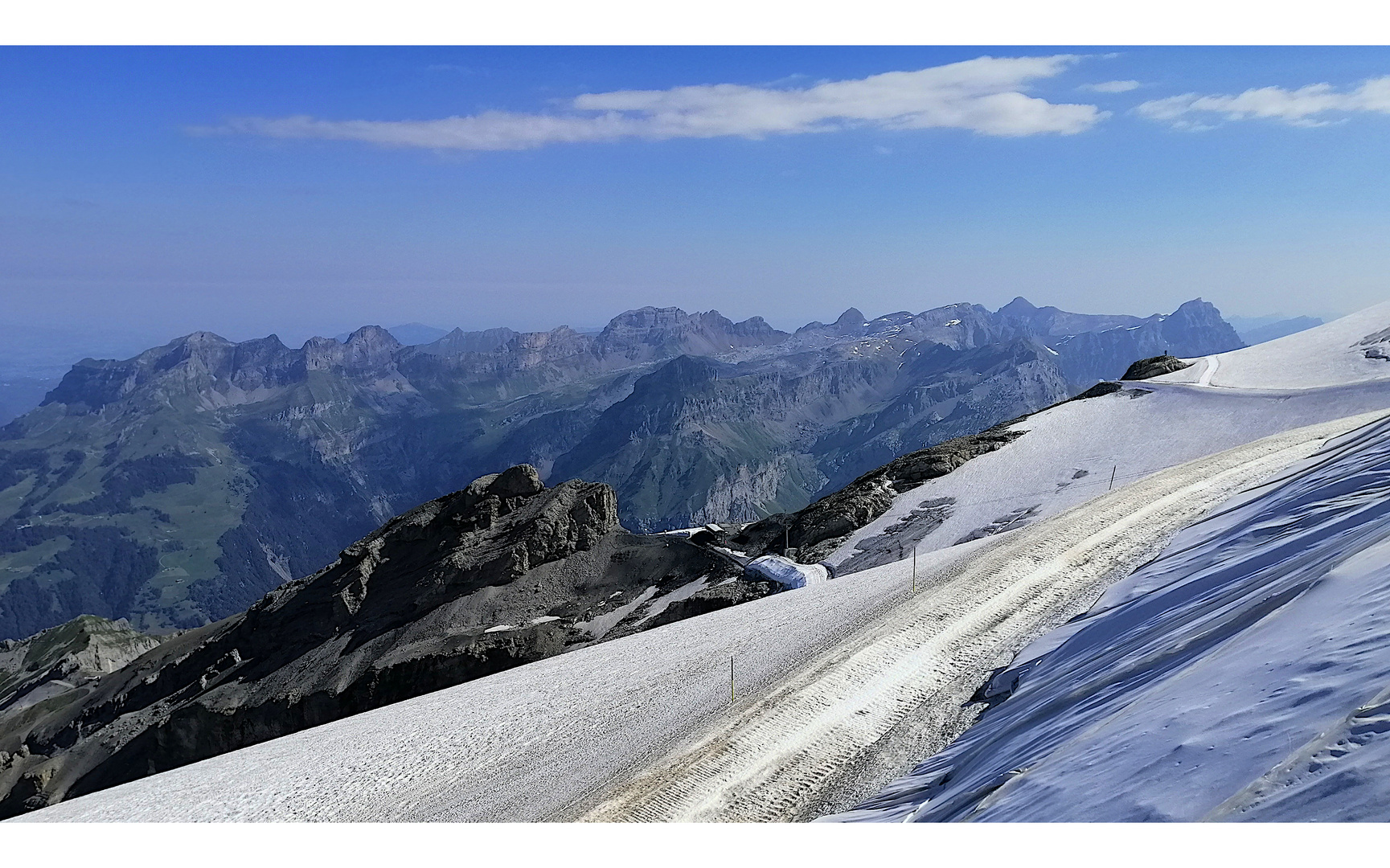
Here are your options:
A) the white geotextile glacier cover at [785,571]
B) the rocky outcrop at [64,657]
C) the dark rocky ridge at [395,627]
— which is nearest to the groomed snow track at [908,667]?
the white geotextile glacier cover at [785,571]

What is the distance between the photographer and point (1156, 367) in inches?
2616

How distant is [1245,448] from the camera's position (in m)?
38.3

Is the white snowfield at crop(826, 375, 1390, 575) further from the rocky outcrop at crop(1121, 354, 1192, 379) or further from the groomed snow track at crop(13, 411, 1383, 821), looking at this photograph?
the groomed snow track at crop(13, 411, 1383, 821)

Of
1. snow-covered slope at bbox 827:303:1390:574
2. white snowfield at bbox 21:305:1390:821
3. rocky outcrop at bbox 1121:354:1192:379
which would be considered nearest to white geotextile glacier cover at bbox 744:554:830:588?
snow-covered slope at bbox 827:303:1390:574

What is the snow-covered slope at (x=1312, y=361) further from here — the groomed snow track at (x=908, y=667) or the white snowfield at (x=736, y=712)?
the groomed snow track at (x=908, y=667)

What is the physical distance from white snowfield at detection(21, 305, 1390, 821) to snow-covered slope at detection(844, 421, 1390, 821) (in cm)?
33

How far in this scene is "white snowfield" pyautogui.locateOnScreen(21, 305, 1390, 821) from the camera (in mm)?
15633

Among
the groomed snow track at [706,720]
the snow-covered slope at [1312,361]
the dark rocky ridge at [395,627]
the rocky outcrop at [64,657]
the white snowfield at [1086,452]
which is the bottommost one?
the rocky outcrop at [64,657]

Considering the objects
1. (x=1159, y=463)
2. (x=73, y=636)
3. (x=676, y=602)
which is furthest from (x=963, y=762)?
(x=73, y=636)

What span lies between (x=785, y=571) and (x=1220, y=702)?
98.9ft

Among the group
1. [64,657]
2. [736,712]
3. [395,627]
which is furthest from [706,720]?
[64,657]

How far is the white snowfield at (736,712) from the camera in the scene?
1563cm

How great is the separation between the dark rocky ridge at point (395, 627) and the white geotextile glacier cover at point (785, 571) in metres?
1.09

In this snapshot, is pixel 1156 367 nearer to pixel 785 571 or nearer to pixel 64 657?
pixel 785 571
